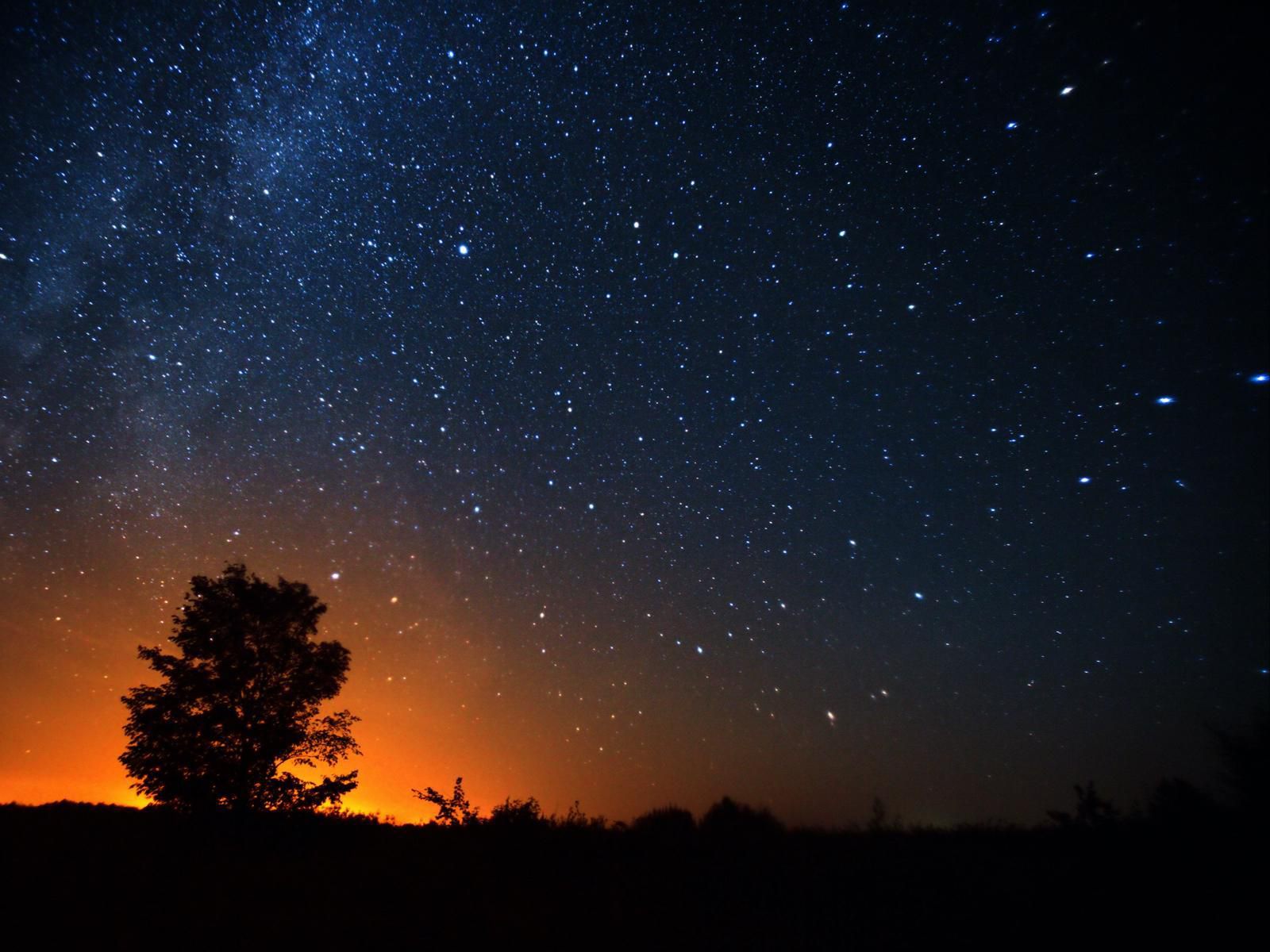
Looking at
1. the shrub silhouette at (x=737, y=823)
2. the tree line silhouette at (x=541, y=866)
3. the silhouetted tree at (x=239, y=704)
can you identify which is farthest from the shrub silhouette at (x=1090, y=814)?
the silhouetted tree at (x=239, y=704)

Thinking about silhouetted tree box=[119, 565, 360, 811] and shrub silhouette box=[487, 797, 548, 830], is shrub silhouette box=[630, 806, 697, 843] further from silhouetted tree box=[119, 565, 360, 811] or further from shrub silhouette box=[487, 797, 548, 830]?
silhouetted tree box=[119, 565, 360, 811]

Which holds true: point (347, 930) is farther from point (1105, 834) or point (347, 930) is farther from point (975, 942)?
point (1105, 834)

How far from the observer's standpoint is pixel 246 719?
11.4m

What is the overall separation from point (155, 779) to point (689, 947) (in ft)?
36.7

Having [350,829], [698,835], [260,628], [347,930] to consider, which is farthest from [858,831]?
[260,628]

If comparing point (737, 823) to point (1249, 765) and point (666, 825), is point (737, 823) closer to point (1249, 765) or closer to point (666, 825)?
point (666, 825)

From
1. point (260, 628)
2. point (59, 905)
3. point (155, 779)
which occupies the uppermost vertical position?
point (260, 628)

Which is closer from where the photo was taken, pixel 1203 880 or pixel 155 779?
pixel 1203 880

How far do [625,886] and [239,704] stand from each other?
969cm

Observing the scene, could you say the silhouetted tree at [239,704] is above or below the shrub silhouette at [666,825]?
above

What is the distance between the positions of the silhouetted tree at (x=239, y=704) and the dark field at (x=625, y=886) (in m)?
→ 1.20

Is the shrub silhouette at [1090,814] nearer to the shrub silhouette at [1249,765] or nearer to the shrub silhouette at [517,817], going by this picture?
the shrub silhouette at [1249,765]

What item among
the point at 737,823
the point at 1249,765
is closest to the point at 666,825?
the point at 737,823

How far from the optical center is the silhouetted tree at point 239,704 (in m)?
10.5
